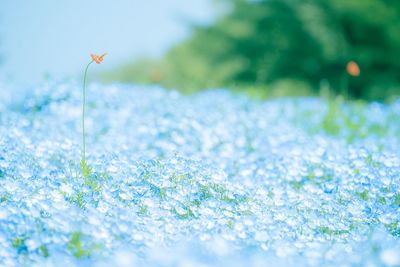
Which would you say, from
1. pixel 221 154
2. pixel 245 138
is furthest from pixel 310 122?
pixel 221 154

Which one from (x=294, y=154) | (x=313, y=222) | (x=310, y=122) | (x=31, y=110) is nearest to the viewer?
(x=313, y=222)

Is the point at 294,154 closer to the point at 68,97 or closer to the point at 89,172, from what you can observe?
the point at 89,172

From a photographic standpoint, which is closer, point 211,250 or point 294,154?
point 211,250

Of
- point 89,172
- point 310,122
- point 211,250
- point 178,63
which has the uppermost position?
point 178,63

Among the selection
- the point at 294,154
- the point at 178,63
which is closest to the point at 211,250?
the point at 294,154

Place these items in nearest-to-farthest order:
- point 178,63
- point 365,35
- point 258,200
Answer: point 258,200, point 365,35, point 178,63

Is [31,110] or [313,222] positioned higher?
[31,110]

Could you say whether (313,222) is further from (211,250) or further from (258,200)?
(211,250)
